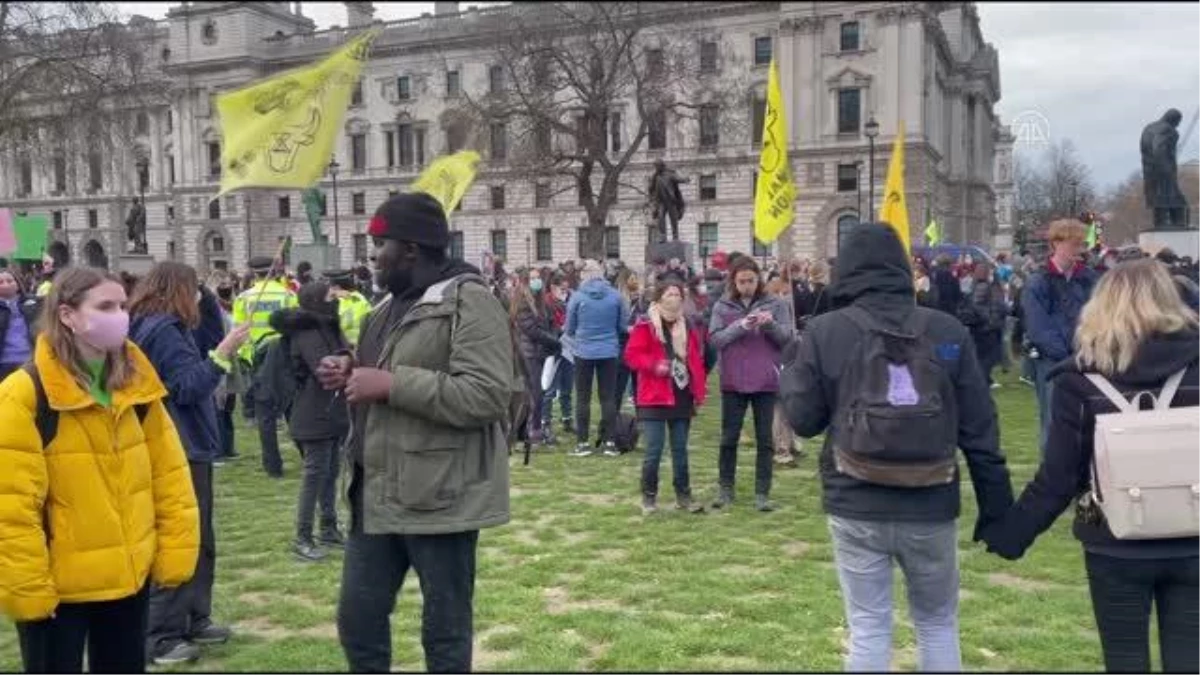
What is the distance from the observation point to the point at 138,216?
114ft

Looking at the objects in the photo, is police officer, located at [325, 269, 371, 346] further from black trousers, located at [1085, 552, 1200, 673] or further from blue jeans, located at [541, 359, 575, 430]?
black trousers, located at [1085, 552, 1200, 673]

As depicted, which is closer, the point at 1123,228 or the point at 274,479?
the point at 274,479

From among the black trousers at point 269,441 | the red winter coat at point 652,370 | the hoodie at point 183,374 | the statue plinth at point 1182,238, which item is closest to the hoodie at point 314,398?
the hoodie at point 183,374

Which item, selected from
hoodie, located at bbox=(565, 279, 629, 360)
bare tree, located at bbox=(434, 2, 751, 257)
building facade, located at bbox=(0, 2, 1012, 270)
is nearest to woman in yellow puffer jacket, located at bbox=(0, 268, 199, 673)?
hoodie, located at bbox=(565, 279, 629, 360)

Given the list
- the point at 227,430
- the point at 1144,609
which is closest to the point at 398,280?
the point at 1144,609

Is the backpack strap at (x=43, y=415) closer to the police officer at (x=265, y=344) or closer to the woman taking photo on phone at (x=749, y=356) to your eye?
the police officer at (x=265, y=344)

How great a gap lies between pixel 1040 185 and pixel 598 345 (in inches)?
865

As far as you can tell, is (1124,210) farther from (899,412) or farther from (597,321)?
(899,412)

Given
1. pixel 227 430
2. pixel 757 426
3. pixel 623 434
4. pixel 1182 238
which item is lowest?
pixel 623 434

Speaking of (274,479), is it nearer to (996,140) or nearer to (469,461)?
(469,461)

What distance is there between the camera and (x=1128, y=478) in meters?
3.28

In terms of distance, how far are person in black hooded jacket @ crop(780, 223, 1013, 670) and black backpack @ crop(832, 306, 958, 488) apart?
4 centimetres

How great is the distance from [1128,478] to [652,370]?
501cm

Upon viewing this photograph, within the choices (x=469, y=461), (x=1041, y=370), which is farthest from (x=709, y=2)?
(x=1041, y=370)
